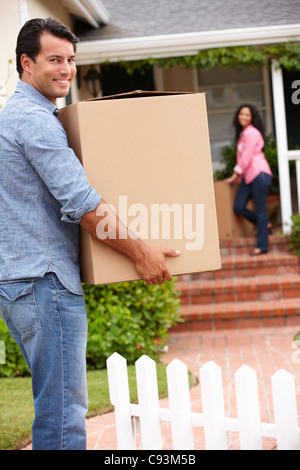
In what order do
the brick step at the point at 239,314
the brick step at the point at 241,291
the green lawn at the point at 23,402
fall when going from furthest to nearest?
the brick step at the point at 241,291 < the brick step at the point at 239,314 < the green lawn at the point at 23,402

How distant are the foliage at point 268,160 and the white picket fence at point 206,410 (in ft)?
24.7

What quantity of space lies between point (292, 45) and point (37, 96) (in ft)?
21.6

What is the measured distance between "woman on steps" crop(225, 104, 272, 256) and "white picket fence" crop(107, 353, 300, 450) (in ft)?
18.5

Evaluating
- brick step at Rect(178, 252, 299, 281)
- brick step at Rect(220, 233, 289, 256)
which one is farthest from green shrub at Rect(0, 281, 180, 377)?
brick step at Rect(220, 233, 289, 256)

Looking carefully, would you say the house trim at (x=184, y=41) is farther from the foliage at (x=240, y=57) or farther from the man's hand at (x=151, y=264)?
the man's hand at (x=151, y=264)

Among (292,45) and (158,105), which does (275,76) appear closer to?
(292,45)

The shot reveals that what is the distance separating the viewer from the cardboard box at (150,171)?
2.34 metres

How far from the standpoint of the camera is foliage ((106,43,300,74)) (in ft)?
27.1

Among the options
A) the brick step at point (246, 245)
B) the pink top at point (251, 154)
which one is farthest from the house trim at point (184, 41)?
the brick step at point (246, 245)

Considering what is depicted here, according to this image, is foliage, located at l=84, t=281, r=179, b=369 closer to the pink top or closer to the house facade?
the pink top

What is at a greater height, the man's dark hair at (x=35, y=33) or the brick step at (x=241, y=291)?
the man's dark hair at (x=35, y=33)

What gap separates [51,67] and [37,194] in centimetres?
45

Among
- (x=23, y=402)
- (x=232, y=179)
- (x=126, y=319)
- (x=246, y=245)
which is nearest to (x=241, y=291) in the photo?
(x=246, y=245)

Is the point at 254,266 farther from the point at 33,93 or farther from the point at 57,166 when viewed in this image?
the point at 57,166
